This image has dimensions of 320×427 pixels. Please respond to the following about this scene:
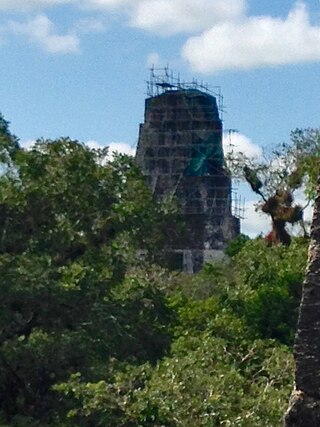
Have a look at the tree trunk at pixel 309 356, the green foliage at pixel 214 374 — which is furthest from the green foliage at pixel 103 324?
the tree trunk at pixel 309 356

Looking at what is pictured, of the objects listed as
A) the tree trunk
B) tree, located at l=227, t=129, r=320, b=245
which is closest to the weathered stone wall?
tree, located at l=227, t=129, r=320, b=245

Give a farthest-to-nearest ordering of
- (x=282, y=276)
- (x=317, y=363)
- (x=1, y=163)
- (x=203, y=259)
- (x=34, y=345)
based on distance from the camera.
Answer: (x=203, y=259) < (x=282, y=276) < (x=1, y=163) < (x=34, y=345) < (x=317, y=363)

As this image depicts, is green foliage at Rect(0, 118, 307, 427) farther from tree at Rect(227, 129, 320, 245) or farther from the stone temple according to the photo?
the stone temple

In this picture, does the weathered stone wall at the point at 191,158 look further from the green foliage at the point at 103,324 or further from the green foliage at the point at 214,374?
the green foliage at the point at 103,324

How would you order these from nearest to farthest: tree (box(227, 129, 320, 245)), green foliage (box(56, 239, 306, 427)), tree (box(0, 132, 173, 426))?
green foliage (box(56, 239, 306, 427)) → tree (box(0, 132, 173, 426)) → tree (box(227, 129, 320, 245))

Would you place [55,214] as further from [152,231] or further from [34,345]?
[34,345]

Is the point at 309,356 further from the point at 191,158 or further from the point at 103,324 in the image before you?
the point at 191,158

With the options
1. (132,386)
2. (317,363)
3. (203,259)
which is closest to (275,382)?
(132,386)

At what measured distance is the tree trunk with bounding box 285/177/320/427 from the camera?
25.0 ft

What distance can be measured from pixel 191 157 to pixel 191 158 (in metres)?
0.05

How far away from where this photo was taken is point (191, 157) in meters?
47.2

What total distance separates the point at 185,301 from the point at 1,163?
219 inches

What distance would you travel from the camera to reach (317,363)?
25.0 ft

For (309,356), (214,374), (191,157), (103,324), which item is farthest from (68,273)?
(191,157)
